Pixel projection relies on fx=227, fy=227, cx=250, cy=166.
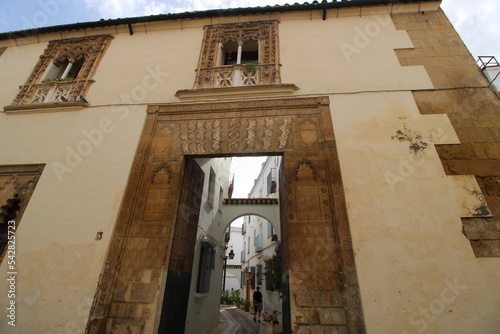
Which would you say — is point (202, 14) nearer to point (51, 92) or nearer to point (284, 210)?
point (51, 92)

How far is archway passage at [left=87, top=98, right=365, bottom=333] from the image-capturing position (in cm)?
307

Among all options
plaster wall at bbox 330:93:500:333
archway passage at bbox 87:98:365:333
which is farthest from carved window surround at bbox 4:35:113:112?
plaster wall at bbox 330:93:500:333

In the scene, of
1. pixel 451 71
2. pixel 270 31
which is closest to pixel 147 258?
pixel 270 31

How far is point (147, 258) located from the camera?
3.46 m

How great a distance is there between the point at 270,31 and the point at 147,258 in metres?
5.52

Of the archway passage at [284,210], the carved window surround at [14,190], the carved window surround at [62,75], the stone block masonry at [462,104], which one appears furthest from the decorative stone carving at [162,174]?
the stone block masonry at [462,104]

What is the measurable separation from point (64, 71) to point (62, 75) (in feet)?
0.45

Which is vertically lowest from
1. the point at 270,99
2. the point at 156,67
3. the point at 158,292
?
the point at 158,292

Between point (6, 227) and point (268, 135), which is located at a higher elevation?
point (268, 135)

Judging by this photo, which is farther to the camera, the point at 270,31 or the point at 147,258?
the point at 270,31

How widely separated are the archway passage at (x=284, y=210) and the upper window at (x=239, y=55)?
0.68 meters

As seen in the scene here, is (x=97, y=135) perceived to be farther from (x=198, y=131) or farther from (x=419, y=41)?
(x=419, y=41)

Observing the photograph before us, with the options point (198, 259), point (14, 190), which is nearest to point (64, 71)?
point (14, 190)

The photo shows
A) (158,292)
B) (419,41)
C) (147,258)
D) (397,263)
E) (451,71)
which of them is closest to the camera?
(397,263)
